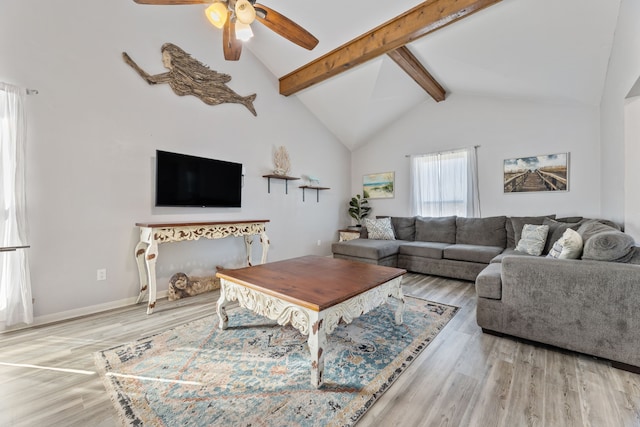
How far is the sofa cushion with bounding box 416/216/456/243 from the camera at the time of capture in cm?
427

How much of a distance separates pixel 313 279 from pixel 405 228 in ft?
10.3

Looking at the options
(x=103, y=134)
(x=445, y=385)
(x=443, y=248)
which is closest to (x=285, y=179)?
(x=103, y=134)

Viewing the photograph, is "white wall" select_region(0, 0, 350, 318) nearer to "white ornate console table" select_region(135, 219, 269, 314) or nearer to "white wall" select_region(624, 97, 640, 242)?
"white ornate console table" select_region(135, 219, 269, 314)

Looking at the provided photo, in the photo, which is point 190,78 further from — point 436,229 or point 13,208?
point 436,229

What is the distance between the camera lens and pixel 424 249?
392 centimetres

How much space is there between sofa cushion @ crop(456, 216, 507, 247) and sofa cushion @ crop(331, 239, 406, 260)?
95 centimetres

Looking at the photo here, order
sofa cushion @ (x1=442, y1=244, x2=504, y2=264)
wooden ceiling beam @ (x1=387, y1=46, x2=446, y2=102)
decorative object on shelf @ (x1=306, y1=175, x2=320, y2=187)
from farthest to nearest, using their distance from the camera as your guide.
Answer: decorative object on shelf @ (x1=306, y1=175, x2=320, y2=187) → sofa cushion @ (x1=442, y1=244, x2=504, y2=264) → wooden ceiling beam @ (x1=387, y1=46, x2=446, y2=102)

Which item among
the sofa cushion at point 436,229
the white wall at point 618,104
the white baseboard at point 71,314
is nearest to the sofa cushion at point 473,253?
the sofa cushion at point 436,229

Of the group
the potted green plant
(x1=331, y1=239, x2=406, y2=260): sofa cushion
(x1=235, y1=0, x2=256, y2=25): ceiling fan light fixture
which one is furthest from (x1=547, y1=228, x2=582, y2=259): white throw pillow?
the potted green plant

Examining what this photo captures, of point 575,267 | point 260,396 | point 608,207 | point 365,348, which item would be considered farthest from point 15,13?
point 608,207

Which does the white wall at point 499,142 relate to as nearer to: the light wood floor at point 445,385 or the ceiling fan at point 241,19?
the light wood floor at point 445,385

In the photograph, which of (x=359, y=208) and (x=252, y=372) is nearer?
(x=252, y=372)

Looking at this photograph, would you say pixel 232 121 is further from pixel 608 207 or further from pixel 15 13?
pixel 608 207

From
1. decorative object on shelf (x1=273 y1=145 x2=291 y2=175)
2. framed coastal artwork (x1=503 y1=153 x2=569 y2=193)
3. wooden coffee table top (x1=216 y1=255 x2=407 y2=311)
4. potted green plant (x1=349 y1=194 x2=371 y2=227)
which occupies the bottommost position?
wooden coffee table top (x1=216 y1=255 x2=407 y2=311)
